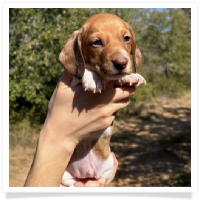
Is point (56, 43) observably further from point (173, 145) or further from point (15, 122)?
point (173, 145)

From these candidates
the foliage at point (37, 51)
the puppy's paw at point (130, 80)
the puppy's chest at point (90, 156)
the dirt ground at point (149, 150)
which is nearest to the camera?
the puppy's paw at point (130, 80)

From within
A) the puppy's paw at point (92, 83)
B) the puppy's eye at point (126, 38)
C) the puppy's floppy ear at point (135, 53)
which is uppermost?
the puppy's eye at point (126, 38)

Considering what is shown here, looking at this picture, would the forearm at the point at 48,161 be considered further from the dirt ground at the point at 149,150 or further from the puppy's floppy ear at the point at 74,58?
the dirt ground at the point at 149,150

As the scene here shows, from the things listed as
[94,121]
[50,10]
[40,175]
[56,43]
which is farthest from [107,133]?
[50,10]

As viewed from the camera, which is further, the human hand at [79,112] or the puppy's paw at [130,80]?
the puppy's paw at [130,80]

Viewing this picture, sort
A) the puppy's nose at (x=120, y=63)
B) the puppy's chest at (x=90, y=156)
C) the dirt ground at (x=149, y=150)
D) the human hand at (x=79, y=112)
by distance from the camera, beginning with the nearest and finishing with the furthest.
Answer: the puppy's nose at (x=120, y=63), the human hand at (x=79, y=112), the puppy's chest at (x=90, y=156), the dirt ground at (x=149, y=150)

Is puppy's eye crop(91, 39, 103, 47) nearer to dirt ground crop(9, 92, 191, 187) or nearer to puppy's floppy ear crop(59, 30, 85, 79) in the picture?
puppy's floppy ear crop(59, 30, 85, 79)

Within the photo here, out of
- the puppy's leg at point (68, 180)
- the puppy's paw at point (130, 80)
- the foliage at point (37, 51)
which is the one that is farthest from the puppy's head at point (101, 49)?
the foliage at point (37, 51)

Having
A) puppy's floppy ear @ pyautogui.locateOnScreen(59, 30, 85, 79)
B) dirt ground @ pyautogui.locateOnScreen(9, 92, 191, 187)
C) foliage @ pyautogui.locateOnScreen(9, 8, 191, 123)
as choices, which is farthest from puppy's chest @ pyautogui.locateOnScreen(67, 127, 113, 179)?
dirt ground @ pyautogui.locateOnScreen(9, 92, 191, 187)
